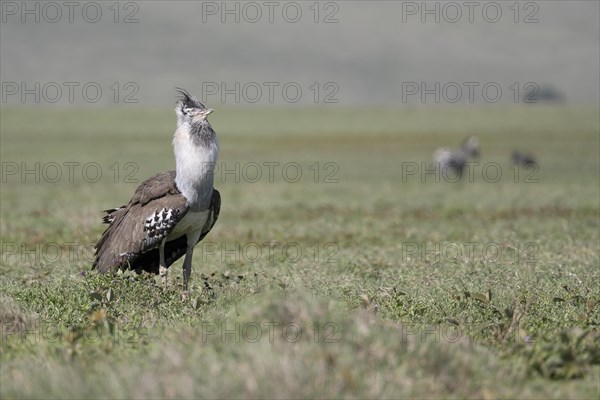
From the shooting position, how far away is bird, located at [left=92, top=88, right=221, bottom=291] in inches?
406

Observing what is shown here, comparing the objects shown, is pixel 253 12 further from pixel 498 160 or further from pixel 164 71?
pixel 498 160

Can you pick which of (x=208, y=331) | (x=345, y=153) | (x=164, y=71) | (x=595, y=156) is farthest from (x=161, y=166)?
(x=164, y=71)

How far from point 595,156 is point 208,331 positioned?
36.6 metres

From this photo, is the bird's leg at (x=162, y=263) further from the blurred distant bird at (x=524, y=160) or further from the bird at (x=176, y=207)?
the blurred distant bird at (x=524, y=160)

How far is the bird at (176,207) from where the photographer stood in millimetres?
10320

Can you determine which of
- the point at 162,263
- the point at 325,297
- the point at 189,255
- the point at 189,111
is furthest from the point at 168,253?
the point at 325,297

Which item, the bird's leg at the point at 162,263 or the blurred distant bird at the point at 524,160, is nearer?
the bird's leg at the point at 162,263

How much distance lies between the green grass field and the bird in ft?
1.41

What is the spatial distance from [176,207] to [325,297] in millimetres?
2091

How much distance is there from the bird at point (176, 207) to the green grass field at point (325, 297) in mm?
430

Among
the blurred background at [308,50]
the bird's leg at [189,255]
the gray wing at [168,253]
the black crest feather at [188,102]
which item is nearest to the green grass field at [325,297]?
the bird's leg at [189,255]

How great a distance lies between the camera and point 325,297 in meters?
9.32

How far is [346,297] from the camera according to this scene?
372 inches

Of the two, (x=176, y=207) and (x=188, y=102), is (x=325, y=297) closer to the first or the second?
(x=176, y=207)
